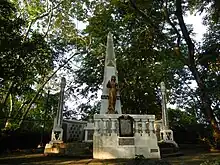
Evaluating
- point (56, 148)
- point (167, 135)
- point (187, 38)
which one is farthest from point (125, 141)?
point (187, 38)

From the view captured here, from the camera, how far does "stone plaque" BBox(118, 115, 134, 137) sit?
9.12 meters

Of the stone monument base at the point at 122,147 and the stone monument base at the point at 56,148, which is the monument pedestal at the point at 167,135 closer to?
the stone monument base at the point at 122,147

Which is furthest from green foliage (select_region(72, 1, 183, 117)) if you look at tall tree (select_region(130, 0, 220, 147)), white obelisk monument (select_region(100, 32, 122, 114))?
tall tree (select_region(130, 0, 220, 147))

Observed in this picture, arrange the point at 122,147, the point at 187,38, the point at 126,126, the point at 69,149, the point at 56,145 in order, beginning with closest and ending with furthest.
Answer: the point at 122,147, the point at 126,126, the point at 187,38, the point at 69,149, the point at 56,145

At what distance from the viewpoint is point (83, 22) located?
63.1 ft

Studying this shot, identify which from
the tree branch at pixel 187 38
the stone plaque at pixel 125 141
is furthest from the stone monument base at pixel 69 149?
the tree branch at pixel 187 38

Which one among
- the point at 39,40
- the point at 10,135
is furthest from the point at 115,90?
the point at 10,135

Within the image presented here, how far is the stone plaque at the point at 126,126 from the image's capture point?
9125mm

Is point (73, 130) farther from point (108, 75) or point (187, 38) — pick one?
point (187, 38)

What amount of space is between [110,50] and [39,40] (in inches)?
173

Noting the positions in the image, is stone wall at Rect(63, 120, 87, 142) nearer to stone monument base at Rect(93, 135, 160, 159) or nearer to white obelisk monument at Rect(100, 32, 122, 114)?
white obelisk monument at Rect(100, 32, 122, 114)

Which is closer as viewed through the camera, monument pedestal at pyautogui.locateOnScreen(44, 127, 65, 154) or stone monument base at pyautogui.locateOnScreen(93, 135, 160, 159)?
stone monument base at pyautogui.locateOnScreen(93, 135, 160, 159)

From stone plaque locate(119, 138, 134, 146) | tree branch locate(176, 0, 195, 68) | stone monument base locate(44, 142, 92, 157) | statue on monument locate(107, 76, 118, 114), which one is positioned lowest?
stone monument base locate(44, 142, 92, 157)

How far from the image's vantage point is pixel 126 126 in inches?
363
